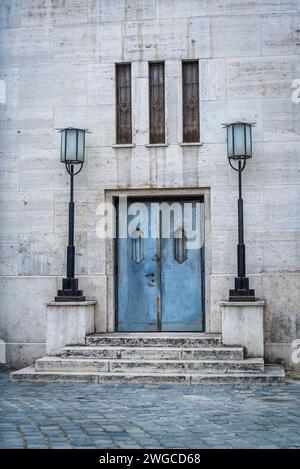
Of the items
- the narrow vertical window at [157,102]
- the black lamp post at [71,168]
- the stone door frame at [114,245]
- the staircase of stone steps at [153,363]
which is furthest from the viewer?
the narrow vertical window at [157,102]

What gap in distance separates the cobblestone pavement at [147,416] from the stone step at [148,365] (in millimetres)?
479

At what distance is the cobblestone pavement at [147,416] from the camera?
21.8 ft

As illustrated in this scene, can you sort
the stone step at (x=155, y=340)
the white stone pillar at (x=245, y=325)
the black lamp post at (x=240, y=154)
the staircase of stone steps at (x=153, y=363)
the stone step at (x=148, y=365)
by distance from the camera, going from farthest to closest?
1. the black lamp post at (x=240, y=154)
2. the stone step at (x=155, y=340)
3. the white stone pillar at (x=245, y=325)
4. the stone step at (x=148, y=365)
5. the staircase of stone steps at (x=153, y=363)

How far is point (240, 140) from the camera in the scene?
1169cm

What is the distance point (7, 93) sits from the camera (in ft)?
42.2

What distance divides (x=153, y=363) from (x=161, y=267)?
2.48m

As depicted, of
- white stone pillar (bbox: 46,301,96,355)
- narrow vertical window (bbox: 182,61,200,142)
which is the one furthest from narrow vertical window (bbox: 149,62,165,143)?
white stone pillar (bbox: 46,301,96,355)

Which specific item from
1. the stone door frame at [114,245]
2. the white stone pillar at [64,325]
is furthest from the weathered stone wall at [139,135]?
the white stone pillar at [64,325]

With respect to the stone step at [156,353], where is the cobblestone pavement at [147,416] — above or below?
below

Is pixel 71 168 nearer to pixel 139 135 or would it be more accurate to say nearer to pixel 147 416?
pixel 139 135

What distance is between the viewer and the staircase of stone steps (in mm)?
10391

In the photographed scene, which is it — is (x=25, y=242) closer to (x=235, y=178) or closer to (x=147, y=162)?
(x=147, y=162)

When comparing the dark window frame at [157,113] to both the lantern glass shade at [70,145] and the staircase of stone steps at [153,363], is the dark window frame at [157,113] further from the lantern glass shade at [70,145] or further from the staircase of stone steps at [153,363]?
the staircase of stone steps at [153,363]
